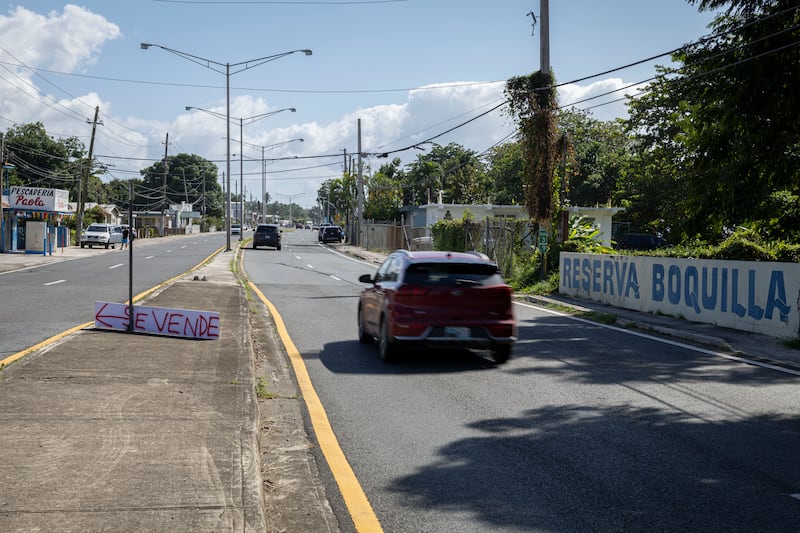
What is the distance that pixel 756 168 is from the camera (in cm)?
1766

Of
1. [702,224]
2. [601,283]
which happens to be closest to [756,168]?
[702,224]

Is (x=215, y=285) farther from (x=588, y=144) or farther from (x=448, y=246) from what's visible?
(x=588, y=144)

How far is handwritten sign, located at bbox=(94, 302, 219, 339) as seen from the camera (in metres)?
12.6

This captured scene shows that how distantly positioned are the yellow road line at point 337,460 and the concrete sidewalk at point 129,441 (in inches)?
23.3

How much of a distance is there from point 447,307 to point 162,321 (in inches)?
178

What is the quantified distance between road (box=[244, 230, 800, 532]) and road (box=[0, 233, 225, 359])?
4647 mm

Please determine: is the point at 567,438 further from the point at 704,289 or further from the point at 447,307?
the point at 704,289

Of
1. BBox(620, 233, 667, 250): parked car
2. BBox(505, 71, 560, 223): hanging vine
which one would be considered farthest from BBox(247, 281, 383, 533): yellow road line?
BBox(620, 233, 667, 250): parked car

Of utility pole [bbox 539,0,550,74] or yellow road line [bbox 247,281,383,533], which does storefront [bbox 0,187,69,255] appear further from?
yellow road line [bbox 247,281,383,533]

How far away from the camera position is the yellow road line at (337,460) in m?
5.28

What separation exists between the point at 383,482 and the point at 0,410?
3559 mm

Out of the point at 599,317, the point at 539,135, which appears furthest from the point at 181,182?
the point at 599,317

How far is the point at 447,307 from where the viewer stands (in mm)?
11258

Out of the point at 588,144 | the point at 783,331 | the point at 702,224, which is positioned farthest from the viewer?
the point at 588,144
